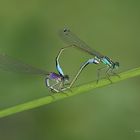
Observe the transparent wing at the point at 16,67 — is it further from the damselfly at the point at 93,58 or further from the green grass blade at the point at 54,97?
the green grass blade at the point at 54,97

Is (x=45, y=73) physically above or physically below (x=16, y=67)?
below

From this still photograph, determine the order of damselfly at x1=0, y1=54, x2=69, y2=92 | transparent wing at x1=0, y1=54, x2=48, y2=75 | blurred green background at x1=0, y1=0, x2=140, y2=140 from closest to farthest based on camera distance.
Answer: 1. damselfly at x1=0, y1=54, x2=69, y2=92
2. transparent wing at x1=0, y1=54, x2=48, y2=75
3. blurred green background at x1=0, y1=0, x2=140, y2=140

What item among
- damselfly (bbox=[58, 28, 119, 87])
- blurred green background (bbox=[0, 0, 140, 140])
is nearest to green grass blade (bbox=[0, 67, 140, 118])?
damselfly (bbox=[58, 28, 119, 87])

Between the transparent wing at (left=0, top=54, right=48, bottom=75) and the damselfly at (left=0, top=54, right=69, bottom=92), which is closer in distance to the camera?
the damselfly at (left=0, top=54, right=69, bottom=92)

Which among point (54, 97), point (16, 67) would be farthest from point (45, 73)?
point (54, 97)

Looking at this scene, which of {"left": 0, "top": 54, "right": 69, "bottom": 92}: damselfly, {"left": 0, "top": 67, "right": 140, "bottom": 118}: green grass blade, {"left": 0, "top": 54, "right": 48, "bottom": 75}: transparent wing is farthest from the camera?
{"left": 0, "top": 54, "right": 48, "bottom": 75}: transparent wing

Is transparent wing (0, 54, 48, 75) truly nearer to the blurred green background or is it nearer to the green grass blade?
the green grass blade

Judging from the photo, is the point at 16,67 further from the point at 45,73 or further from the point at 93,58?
the point at 93,58

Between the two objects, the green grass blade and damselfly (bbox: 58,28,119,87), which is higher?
the green grass blade

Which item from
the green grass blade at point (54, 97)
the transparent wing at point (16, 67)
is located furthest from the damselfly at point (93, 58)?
the green grass blade at point (54, 97)
